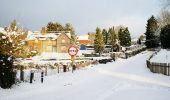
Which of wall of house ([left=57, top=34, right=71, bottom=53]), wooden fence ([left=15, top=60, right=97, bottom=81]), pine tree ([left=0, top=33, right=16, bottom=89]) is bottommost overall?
wooden fence ([left=15, top=60, right=97, bottom=81])

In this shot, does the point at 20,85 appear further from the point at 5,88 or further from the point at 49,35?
the point at 49,35

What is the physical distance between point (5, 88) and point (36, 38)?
7933cm

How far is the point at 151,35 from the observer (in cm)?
9569

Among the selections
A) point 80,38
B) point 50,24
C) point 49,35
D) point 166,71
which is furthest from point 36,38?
point 166,71

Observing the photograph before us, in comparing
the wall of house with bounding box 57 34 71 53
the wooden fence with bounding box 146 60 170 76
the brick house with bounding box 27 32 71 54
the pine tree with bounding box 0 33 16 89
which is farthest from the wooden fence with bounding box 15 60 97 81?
the brick house with bounding box 27 32 71 54

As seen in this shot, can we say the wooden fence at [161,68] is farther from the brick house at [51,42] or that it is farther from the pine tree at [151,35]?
the pine tree at [151,35]

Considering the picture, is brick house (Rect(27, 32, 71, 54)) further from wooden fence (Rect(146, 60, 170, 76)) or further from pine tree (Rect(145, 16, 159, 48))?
wooden fence (Rect(146, 60, 170, 76))

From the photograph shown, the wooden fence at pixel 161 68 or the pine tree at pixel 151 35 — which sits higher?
the pine tree at pixel 151 35

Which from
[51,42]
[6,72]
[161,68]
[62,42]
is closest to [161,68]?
[161,68]

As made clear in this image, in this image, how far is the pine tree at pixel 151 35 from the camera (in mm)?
95250

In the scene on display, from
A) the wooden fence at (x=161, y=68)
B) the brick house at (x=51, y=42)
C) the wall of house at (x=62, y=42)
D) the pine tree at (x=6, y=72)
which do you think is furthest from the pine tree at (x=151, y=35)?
the pine tree at (x=6, y=72)

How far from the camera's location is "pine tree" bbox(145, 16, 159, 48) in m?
95.2

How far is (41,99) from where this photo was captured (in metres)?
13.5

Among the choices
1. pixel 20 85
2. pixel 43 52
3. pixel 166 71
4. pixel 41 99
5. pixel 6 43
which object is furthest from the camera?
pixel 43 52
